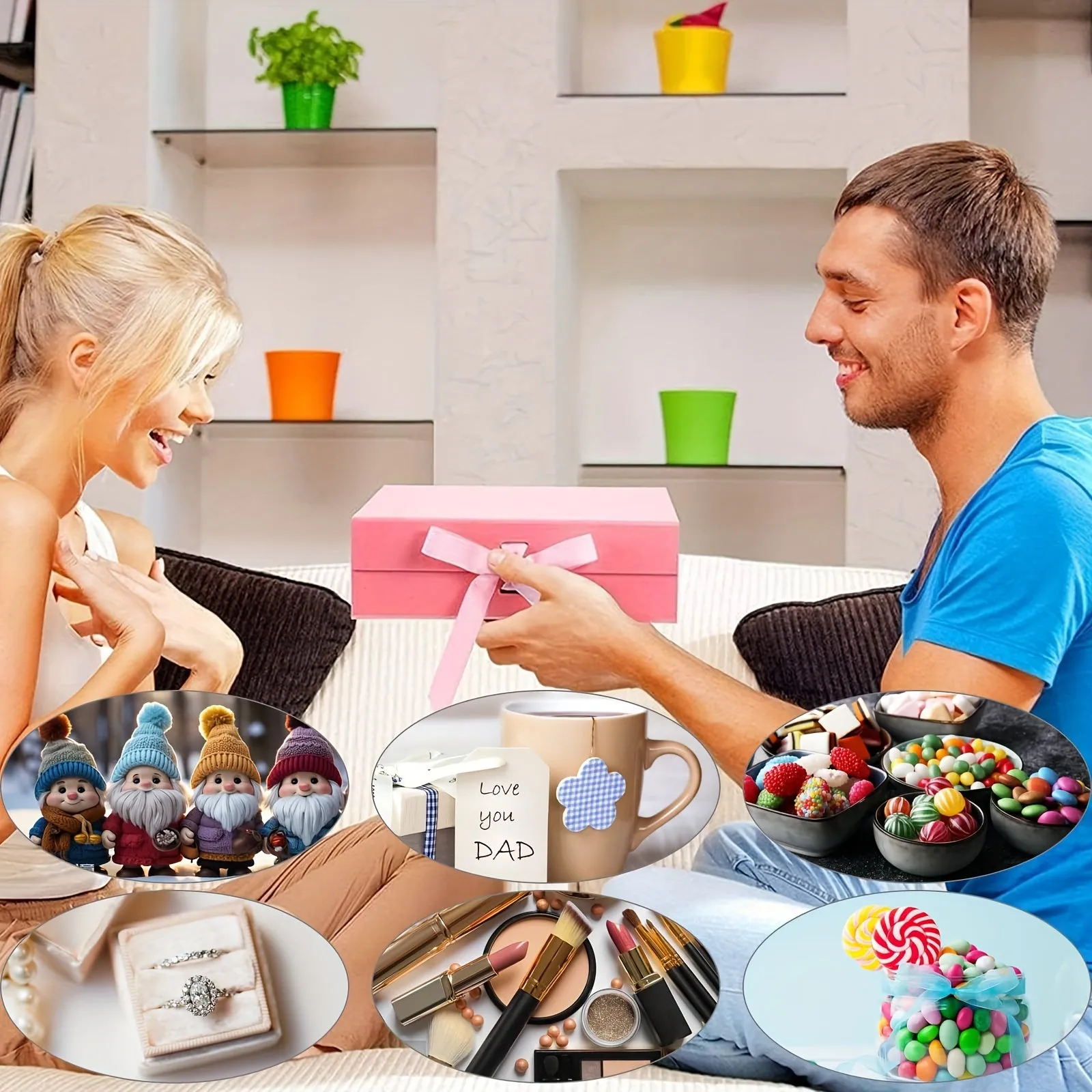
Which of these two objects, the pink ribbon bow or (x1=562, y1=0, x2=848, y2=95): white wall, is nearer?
the pink ribbon bow

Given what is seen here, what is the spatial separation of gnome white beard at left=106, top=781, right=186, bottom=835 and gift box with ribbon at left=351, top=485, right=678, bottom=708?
0.45 ft

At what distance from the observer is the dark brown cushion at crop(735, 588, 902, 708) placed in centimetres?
128

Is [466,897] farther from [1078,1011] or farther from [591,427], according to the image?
[591,427]

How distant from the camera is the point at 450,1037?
694 millimetres

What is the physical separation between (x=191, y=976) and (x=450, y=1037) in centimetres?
15

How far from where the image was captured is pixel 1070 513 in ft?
2.33

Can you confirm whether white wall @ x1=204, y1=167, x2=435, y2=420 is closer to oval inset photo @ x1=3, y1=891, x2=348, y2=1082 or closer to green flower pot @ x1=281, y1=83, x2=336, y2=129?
green flower pot @ x1=281, y1=83, x2=336, y2=129

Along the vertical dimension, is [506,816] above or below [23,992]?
above

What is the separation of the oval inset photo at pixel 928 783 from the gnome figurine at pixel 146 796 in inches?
12.2

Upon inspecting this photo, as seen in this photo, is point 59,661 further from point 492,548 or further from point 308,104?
point 308,104

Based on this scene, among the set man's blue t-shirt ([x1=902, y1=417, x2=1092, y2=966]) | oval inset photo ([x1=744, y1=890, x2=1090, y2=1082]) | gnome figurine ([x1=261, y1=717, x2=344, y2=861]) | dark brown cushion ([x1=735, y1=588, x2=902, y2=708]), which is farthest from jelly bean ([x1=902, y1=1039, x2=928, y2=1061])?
dark brown cushion ([x1=735, y1=588, x2=902, y2=708])

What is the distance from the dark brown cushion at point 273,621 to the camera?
1.27 metres

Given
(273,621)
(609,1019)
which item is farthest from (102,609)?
(273,621)

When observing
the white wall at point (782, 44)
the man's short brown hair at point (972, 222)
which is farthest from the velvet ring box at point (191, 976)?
the white wall at point (782, 44)
